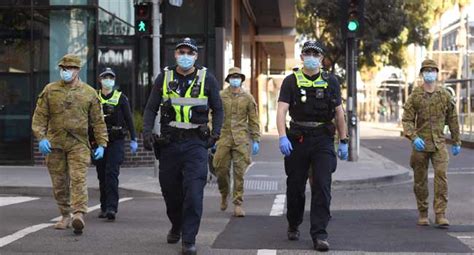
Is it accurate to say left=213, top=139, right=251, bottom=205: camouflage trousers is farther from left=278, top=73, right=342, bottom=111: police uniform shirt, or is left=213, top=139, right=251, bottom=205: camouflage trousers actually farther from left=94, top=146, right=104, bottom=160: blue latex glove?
left=278, top=73, right=342, bottom=111: police uniform shirt

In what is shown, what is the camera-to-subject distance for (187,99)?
23.0ft

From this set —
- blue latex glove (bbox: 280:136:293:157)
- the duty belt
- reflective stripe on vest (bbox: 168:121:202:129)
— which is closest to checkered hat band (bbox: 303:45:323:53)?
the duty belt

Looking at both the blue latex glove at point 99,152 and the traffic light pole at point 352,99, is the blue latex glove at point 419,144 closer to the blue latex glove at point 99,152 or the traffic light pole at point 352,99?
the blue latex glove at point 99,152

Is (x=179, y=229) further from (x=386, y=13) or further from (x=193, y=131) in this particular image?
(x=386, y=13)

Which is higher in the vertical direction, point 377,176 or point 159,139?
point 159,139

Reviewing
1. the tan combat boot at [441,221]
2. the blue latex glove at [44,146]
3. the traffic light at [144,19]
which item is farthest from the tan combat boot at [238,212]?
the traffic light at [144,19]

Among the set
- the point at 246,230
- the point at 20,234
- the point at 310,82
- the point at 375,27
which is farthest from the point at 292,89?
the point at 375,27

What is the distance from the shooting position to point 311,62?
24.1 feet

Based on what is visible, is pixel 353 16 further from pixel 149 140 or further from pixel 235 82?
pixel 149 140

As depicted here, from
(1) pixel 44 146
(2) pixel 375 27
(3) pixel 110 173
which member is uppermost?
(2) pixel 375 27

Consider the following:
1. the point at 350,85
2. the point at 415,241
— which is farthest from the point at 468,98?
the point at 415,241

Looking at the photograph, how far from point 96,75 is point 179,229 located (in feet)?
32.1

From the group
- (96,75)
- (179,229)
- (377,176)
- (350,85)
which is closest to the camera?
(179,229)

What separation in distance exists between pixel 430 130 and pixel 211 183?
5.99 metres
